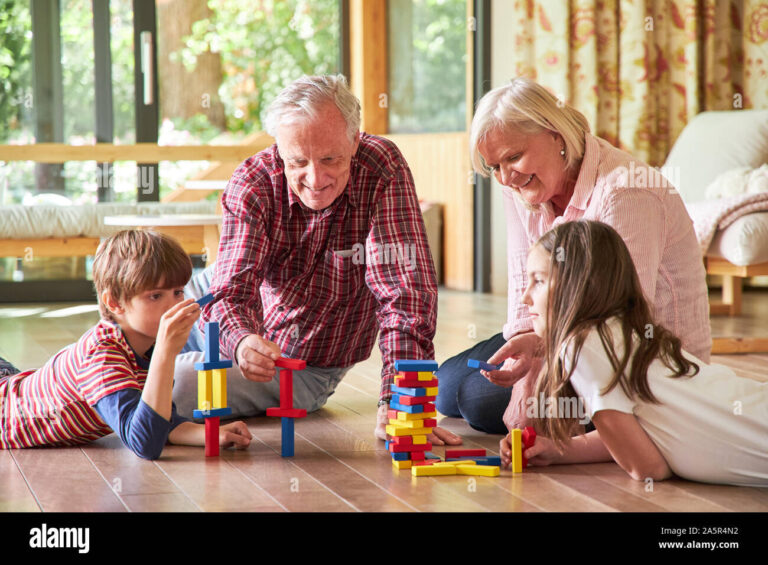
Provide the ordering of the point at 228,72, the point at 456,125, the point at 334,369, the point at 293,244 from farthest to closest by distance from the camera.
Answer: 1. the point at 228,72
2. the point at 456,125
3. the point at 334,369
4. the point at 293,244

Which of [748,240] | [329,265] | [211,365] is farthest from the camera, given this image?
[748,240]

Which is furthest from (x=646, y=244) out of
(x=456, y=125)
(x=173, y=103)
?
(x=173, y=103)

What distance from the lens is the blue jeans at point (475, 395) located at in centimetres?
208

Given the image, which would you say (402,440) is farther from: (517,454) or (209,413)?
(209,413)

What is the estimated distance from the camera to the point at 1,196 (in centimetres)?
472

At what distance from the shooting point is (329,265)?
7.05 feet

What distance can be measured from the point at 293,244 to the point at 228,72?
4.39m

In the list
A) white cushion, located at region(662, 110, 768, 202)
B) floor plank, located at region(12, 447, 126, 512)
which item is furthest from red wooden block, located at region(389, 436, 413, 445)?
white cushion, located at region(662, 110, 768, 202)

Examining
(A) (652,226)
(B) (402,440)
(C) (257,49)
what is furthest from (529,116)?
(C) (257,49)

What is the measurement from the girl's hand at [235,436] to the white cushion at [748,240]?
87.8 inches

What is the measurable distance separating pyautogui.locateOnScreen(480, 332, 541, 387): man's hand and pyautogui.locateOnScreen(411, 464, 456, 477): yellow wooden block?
195mm

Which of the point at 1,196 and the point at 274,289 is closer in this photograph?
the point at 274,289

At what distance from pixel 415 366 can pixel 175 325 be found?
43 cm
